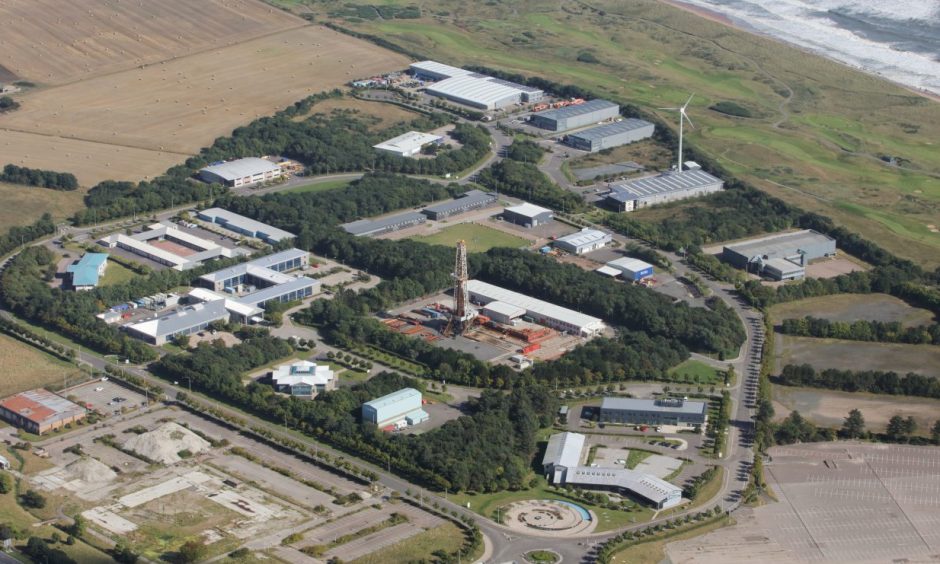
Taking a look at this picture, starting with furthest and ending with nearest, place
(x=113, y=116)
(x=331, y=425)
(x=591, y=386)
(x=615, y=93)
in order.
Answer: (x=615, y=93), (x=113, y=116), (x=591, y=386), (x=331, y=425)

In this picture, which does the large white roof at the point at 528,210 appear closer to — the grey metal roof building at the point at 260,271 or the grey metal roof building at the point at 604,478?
the grey metal roof building at the point at 260,271

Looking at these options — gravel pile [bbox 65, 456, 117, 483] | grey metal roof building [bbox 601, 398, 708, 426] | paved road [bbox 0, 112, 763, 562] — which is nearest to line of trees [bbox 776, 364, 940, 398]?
paved road [bbox 0, 112, 763, 562]

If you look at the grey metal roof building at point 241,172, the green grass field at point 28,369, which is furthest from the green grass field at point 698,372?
the grey metal roof building at point 241,172

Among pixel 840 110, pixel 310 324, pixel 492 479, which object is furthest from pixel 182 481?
pixel 840 110

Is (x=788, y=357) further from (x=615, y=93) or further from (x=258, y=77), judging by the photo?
(x=258, y=77)

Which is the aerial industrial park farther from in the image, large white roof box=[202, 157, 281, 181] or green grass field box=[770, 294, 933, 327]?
large white roof box=[202, 157, 281, 181]

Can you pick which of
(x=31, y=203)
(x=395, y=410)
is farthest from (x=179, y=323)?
(x=31, y=203)

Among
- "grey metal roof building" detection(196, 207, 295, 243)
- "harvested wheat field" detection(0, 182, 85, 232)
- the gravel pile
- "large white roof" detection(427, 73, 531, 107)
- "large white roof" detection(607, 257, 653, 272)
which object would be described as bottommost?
"harvested wheat field" detection(0, 182, 85, 232)
